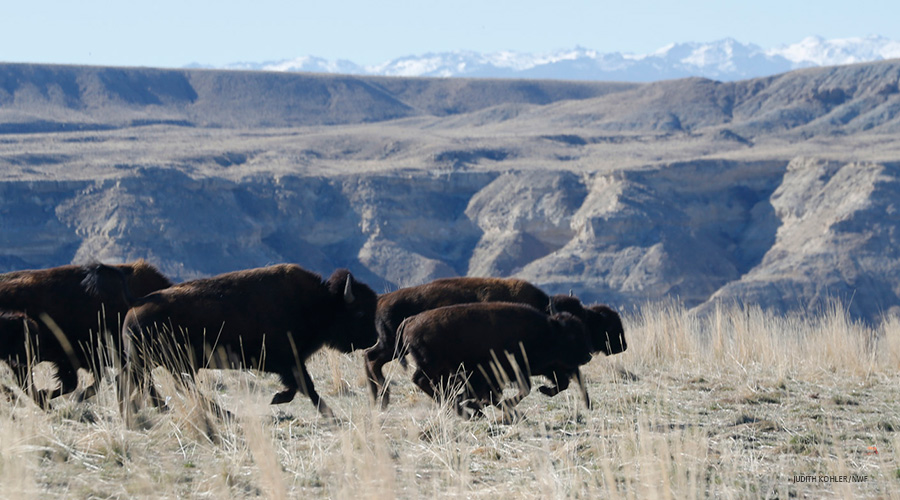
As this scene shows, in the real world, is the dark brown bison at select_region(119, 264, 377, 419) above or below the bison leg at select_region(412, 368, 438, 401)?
above

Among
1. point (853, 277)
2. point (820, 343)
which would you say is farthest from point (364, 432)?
point (853, 277)

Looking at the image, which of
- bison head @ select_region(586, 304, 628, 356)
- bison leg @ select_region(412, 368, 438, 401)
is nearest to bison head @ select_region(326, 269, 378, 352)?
bison leg @ select_region(412, 368, 438, 401)

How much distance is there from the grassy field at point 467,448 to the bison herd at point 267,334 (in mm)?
226

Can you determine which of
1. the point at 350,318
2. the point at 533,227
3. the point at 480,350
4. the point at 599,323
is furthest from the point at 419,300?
the point at 533,227

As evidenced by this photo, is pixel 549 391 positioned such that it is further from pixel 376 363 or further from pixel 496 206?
pixel 496 206

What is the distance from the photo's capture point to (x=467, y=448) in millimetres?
5441

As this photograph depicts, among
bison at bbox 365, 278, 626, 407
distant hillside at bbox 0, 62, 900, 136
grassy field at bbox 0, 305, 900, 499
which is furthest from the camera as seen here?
distant hillside at bbox 0, 62, 900, 136

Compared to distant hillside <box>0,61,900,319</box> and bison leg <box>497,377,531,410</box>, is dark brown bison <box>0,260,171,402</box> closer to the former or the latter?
bison leg <box>497,377,531,410</box>

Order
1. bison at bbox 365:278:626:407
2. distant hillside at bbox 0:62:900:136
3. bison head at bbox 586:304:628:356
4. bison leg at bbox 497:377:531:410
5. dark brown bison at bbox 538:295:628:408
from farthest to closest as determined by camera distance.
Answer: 1. distant hillside at bbox 0:62:900:136
2. bison head at bbox 586:304:628:356
3. dark brown bison at bbox 538:295:628:408
4. bison at bbox 365:278:626:407
5. bison leg at bbox 497:377:531:410

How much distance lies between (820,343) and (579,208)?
40.9 metres

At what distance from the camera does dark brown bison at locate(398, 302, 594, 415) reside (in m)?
6.51

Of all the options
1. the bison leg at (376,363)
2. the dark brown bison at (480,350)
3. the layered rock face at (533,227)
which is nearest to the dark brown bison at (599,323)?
the dark brown bison at (480,350)

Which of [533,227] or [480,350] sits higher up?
[480,350]

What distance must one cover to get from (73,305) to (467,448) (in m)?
3.37
